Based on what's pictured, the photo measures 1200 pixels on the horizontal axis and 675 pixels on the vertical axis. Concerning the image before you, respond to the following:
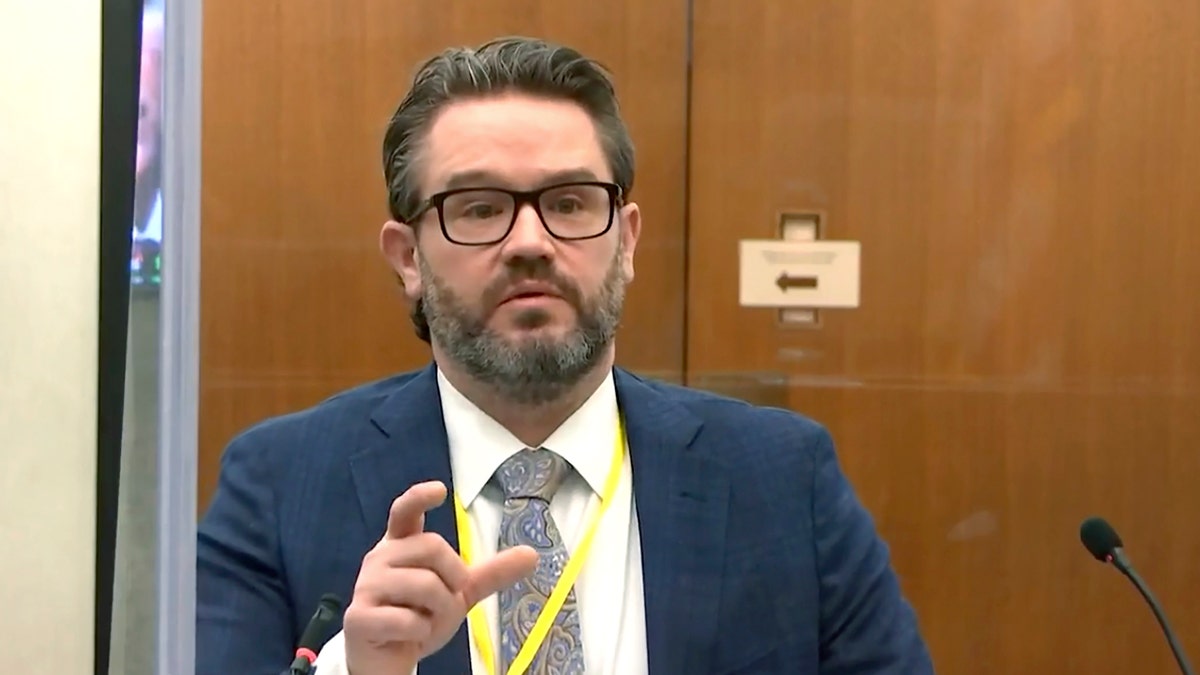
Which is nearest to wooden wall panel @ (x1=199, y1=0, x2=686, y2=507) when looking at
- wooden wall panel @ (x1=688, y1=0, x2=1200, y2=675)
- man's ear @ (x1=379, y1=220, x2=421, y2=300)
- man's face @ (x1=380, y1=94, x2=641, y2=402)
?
wooden wall panel @ (x1=688, y1=0, x2=1200, y2=675)

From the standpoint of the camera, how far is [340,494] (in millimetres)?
1122

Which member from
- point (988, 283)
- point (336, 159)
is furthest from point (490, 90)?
point (988, 283)

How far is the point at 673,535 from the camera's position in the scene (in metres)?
1.12

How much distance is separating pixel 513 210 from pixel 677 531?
359 mm

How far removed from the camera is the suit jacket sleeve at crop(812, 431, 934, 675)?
44.5 inches

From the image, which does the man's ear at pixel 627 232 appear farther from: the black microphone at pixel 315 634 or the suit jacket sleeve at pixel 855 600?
the black microphone at pixel 315 634

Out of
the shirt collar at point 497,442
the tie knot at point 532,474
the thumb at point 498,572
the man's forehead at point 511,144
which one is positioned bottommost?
the thumb at point 498,572

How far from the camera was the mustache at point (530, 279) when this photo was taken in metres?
1.08

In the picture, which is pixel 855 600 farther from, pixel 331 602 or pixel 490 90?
pixel 490 90

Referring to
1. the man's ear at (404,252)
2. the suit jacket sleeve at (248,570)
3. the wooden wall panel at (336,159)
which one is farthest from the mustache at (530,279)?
the wooden wall panel at (336,159)

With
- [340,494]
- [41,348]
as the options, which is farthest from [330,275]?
[41,348]

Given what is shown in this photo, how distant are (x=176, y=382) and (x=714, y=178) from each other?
1360mm

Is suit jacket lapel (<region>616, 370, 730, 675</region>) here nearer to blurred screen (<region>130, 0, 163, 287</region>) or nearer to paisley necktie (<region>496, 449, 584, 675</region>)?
paisley necktie (<region>496, 449, 584, 675</region>)

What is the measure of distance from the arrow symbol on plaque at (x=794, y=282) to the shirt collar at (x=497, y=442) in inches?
30.9
